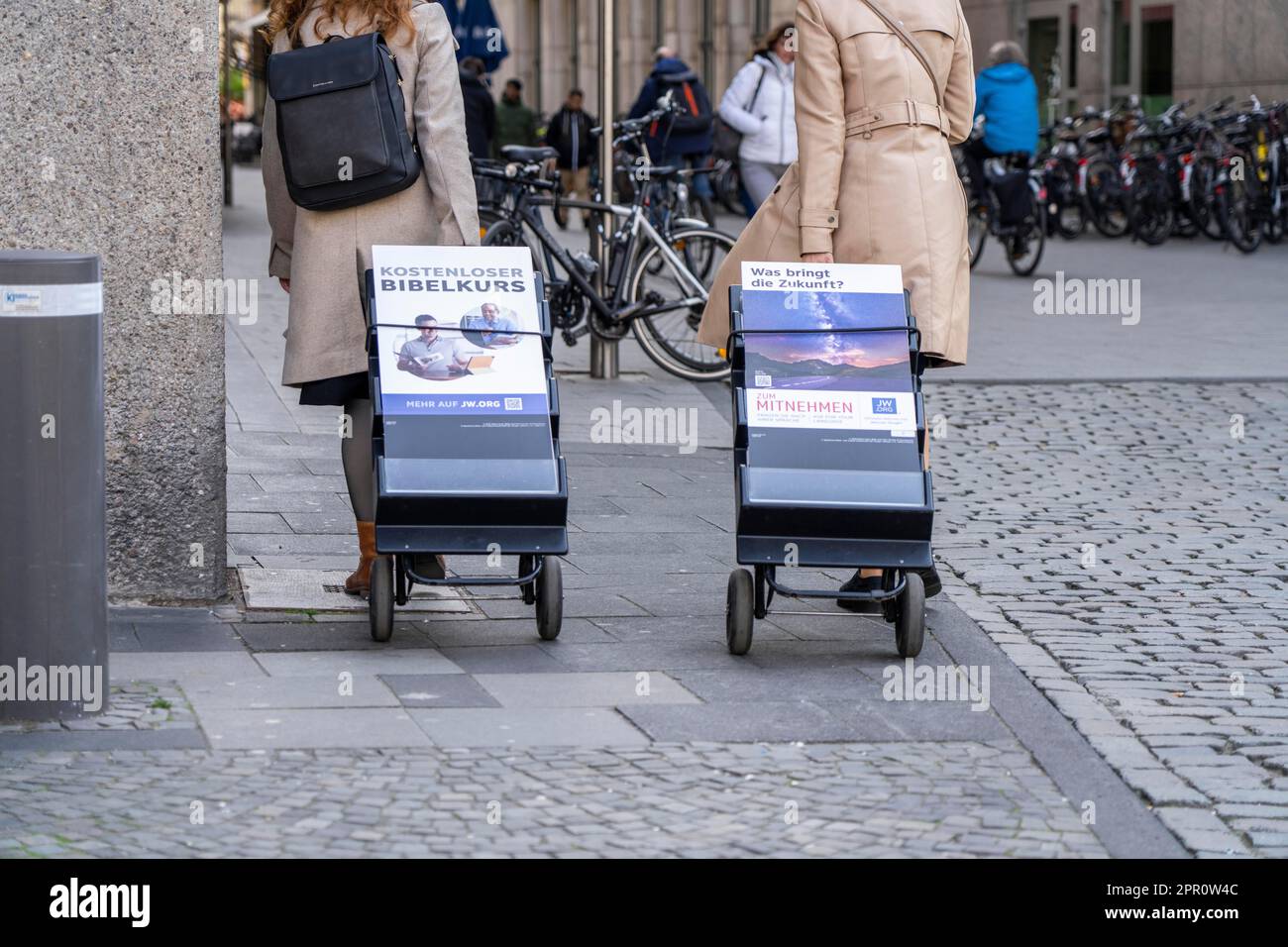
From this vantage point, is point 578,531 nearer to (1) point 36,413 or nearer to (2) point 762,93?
(1) point 36,413

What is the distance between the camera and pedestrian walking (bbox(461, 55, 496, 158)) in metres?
16.7

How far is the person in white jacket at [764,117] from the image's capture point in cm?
1316

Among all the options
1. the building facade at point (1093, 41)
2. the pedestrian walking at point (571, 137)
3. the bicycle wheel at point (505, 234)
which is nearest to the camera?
the bicycle wheel at point (505, 234)

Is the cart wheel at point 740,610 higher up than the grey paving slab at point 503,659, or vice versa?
the cart wheel at point 740,610

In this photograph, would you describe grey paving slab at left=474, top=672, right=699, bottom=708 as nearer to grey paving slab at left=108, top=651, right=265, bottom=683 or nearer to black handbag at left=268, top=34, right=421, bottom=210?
grey paving slab at left=108, top=651, right=265, bottom=683

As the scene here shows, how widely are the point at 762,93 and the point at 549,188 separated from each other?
9.58 ft

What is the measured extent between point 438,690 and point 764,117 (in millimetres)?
8668

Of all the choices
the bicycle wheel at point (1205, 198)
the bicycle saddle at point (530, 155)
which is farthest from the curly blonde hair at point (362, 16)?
the bicycle wheel at point (1205, 198)

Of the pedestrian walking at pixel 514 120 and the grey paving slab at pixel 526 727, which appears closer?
the grey paving slab at pixel 526 727

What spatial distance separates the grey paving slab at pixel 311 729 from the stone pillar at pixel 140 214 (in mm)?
1230

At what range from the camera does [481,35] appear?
58.8 ft

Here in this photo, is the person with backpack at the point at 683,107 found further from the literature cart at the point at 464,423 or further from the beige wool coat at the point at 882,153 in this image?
the literature cart at the point at 464,423

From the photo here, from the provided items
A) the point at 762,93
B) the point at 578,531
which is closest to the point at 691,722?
the point at 578,531
